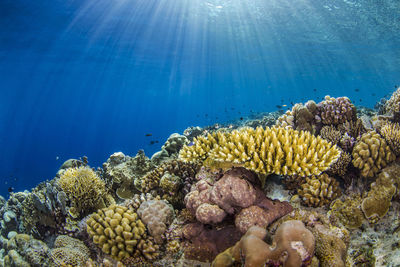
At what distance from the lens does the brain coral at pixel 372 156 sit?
173 inches

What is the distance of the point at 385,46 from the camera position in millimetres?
39594

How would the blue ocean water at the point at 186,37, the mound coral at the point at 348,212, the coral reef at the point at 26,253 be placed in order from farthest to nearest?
the blue ocean water at the point at 186,37
the coral reef at the point at 26,253
the mound coral at the point at 348,212

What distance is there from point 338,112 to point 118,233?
6627 millimetres

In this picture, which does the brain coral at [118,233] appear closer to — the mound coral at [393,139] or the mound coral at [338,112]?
the mound coral at [393,139]

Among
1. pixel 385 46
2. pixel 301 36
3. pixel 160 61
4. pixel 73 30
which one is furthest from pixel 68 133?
pixel 385 46

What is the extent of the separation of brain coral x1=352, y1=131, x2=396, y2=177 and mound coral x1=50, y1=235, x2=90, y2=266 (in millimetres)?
6438

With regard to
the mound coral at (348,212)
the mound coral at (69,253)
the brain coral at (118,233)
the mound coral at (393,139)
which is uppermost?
the mound coral at (393,139)

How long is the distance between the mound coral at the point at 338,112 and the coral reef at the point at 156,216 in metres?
5.33

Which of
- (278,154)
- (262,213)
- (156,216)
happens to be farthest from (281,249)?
(156,216)

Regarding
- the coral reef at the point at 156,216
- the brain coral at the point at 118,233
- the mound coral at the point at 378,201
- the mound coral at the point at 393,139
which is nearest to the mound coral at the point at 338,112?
the mound coral at the point at 393,139

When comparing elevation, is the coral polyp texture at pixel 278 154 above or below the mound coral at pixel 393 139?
below

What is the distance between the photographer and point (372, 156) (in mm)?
4438

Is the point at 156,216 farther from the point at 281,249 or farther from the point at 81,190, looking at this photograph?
the point at 81,190

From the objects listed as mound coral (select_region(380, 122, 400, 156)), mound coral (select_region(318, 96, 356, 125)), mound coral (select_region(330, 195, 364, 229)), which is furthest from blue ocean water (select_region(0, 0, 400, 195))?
mound coral (select_region(330, 195, 364, 229))
